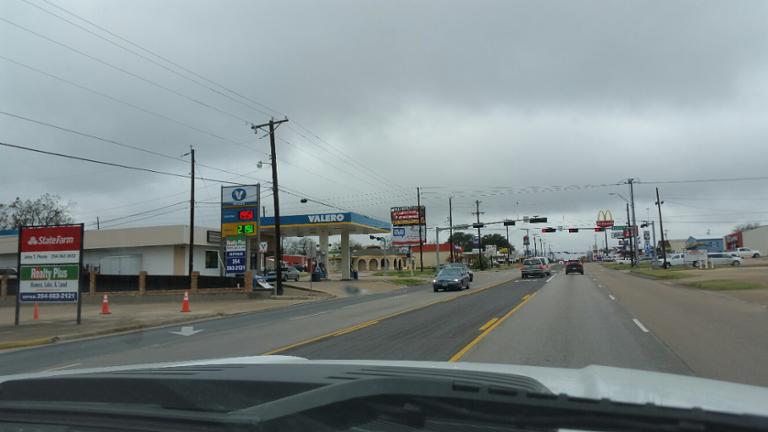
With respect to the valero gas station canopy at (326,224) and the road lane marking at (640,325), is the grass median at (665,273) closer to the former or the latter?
the valero gas station canopy at (326,224)

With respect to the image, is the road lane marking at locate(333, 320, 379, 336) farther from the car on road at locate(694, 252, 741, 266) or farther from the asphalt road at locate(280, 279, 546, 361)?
the car on road at locate(694, 252, 741, 266)

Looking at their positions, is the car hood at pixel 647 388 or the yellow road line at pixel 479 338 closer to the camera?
the car hood at pixel 647 388

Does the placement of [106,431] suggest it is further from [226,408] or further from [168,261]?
[168,261]

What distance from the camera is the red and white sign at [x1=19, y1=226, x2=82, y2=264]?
63.5 ft

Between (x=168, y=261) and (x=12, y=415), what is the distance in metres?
50.5

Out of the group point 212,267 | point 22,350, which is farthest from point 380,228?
point 22,350

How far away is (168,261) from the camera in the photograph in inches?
1984

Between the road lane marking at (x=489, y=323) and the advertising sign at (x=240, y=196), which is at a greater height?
the advertising sign at (x=240, y=196)

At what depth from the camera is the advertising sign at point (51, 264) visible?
63.2 ft

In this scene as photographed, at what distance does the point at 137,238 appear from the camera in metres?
49.9

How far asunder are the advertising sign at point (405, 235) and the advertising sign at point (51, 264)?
56.7 m

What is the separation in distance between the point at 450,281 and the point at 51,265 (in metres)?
22.6

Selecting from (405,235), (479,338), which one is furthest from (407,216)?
(479,338)

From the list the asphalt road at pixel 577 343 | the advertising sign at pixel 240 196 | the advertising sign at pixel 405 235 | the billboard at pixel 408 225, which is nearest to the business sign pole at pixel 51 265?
the asphalt road at pixel 577 343
